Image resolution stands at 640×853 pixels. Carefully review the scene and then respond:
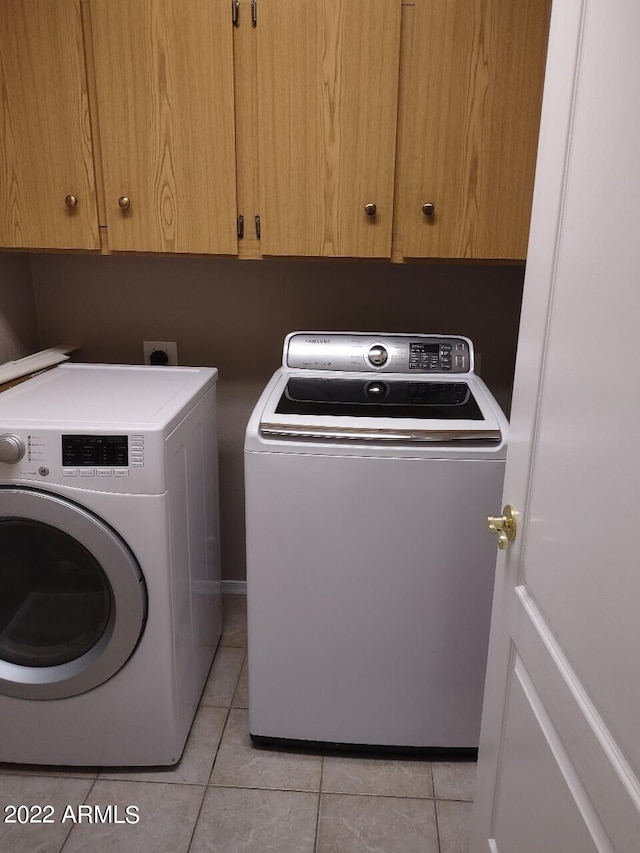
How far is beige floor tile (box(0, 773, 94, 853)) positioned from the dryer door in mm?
258

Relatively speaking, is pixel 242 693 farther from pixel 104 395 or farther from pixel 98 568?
pixel 104 395

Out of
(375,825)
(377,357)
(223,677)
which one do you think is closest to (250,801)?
(375,825)

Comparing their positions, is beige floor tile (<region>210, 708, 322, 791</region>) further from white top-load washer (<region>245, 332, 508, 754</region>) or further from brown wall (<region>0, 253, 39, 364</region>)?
brown wall (<region>0, 253, 39, 364</region>)

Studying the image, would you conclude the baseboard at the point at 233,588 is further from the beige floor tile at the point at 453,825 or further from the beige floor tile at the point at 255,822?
the beige floor tile at the point at 453,825

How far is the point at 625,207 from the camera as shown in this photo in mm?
688

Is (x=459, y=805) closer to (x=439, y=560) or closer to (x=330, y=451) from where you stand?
(x=439, y=560)

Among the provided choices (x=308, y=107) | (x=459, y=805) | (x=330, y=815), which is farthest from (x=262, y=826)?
(x=308, y=107)

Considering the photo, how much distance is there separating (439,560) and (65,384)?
112cm

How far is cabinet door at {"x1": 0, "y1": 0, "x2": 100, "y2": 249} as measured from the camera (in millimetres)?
1590

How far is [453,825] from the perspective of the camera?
1559 millimetres

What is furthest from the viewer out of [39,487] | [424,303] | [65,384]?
[424,303]

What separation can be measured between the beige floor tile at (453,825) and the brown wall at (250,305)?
1.25 m

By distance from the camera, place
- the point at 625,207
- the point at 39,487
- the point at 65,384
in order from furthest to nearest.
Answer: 1. the point at 65,384
2. the point at 39,487
3. the point at 625,207

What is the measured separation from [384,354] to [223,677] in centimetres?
115
